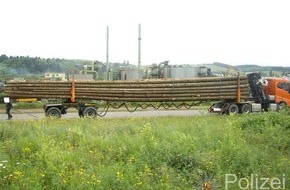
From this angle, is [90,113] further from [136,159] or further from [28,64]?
[28,64]

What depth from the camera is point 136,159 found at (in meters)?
8.42

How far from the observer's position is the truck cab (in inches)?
990

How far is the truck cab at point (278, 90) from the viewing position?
2516cm

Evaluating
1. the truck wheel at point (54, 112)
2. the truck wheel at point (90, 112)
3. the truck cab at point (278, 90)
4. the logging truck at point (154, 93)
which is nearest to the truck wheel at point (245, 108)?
the logging truck at point (154, 93)

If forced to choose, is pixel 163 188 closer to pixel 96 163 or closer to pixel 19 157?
pixel 96 163

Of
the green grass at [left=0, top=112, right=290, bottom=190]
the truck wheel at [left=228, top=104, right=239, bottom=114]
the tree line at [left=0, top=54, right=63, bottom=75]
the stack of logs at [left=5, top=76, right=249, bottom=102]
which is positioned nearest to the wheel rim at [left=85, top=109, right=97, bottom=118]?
the stack of logs at [left=5, top=76, right=249, bottom=102]

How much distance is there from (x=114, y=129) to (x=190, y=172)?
217 inches

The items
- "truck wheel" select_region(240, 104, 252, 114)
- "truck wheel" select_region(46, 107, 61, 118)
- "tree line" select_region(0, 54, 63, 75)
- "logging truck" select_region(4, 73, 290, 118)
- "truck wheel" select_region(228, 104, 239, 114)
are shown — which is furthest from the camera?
"tree line" select_region(0, 54, 63, 75)

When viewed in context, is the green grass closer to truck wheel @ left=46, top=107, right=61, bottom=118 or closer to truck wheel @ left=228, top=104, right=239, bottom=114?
truck wheel @ left=46, top=107, right=61, bottom=118

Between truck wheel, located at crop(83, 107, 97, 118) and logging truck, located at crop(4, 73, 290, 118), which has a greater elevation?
logging truck, located at crop(4, 73, 290, 118)

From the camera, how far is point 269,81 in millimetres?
25500

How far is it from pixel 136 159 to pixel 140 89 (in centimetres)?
1278

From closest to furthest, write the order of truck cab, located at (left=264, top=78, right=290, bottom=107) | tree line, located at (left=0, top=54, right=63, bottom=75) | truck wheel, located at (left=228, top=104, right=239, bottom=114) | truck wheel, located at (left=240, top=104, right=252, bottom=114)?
truck wheel, located at (left=228, top=104, right=239, bottom=114) < truck wheel, located at (left=240, top=104, right=252, bottom=114) < truck cab, located at (left=264, top=78, right=290, bottom=107) < tree line, located at (left=0, top=54, right=63, bottom=75)

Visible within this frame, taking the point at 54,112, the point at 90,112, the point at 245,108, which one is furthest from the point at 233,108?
the point at 54,112
